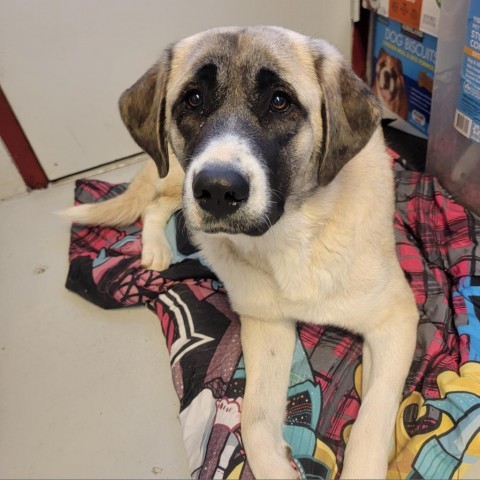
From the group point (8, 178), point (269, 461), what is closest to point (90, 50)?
point (8, 178)

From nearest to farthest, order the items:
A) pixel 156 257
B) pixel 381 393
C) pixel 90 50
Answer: pixel 381 393 → pixel 156 257 → pixel 90 50

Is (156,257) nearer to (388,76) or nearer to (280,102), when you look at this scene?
(280,102)

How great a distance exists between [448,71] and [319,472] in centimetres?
128

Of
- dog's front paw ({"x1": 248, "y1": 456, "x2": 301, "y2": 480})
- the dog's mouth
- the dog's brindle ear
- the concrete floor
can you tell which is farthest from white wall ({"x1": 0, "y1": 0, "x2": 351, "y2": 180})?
dog's front paw ({"x1": 248, "y1": 456, "x2": 301, "y2": 480})

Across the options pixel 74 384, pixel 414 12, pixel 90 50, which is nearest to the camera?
pixel 74 384

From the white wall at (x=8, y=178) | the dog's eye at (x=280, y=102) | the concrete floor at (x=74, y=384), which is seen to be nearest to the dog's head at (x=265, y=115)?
the dog's eye at (x=280, y=102)

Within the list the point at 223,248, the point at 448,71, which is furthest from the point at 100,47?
the point at 448,71

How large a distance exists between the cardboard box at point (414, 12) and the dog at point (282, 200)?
2.44 feet

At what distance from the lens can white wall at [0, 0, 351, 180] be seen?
184 centimetres

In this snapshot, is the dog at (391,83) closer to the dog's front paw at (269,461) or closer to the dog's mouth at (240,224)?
the dog's mouth at (240,224)

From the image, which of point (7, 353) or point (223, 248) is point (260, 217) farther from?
point (7, 353)

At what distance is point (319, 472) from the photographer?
42.4 inches

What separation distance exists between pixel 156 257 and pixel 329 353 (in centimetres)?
69

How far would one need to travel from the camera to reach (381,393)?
1.08m
